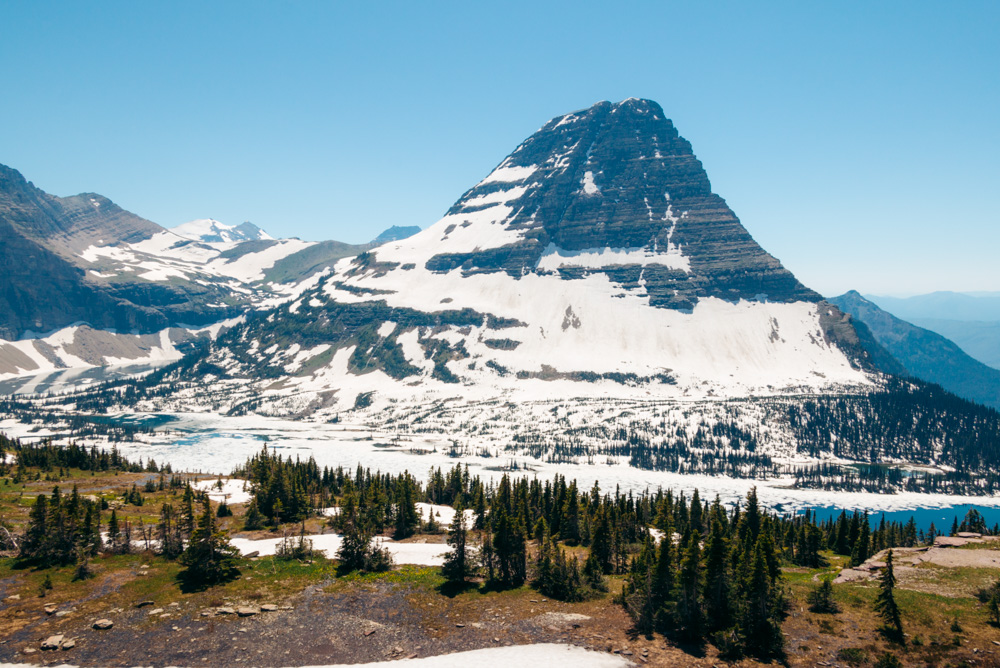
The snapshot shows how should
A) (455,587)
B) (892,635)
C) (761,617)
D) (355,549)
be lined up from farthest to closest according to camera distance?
(355,549) < (455,587) < (761,617) < (892,635)

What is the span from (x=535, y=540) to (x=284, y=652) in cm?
5711

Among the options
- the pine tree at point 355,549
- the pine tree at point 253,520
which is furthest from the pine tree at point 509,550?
the pine tree at point 253,520

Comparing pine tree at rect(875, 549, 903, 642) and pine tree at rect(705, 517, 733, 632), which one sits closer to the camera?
pine tree at rect(875, 549, 903, 642)

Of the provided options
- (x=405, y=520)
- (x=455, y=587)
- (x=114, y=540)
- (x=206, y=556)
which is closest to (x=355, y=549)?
(x=455, y=587)

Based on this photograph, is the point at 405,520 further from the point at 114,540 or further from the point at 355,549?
the point at 114,540

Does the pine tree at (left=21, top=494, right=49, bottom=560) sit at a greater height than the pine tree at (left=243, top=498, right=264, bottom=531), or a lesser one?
greater

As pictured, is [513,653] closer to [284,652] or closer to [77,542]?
[284,652]

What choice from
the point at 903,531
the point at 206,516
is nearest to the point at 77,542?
the point at 206,516

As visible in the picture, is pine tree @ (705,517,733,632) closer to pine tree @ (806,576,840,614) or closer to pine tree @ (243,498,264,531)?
pine tree @ (806,576,840,614)

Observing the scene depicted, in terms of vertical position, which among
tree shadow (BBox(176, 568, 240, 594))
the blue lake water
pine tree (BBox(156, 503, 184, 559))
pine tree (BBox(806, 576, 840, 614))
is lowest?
the blue lake water

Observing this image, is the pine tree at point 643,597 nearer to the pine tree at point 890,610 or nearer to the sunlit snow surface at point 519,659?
the sunlit snow surface at point 519,659

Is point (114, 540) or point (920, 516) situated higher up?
point (114, 540)

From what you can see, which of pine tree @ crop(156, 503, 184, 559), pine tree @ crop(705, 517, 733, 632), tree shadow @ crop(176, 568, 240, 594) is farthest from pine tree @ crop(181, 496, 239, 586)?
pine tree @ crop(705, 517, 733, 632)

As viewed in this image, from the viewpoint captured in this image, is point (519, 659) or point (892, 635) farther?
point (519, 659)
